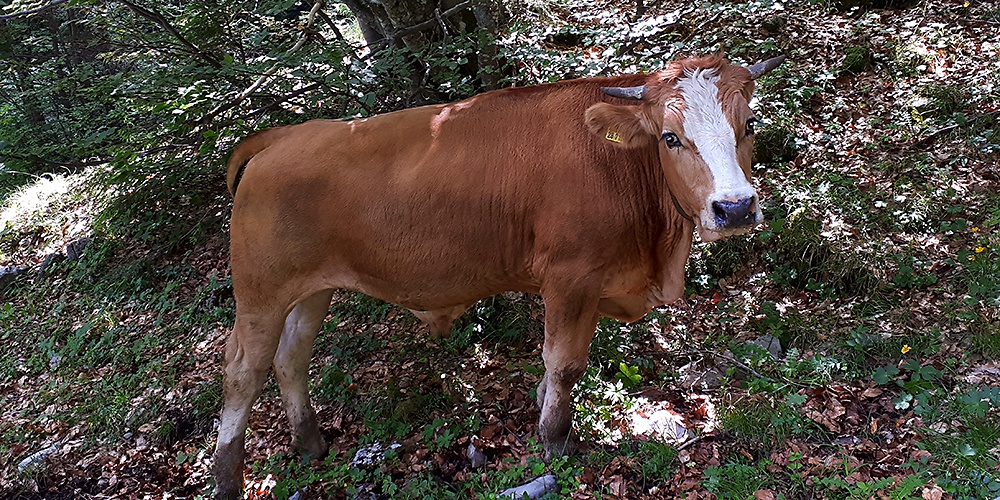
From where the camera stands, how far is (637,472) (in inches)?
172

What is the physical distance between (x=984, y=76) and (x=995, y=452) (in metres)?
5.98

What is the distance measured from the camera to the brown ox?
3.89m

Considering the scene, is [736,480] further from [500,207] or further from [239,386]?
[239,386]

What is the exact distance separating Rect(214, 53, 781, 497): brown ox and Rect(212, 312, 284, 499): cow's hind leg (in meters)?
0.02

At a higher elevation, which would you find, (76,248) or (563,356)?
(563,356)

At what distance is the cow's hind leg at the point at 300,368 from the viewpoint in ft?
16.8

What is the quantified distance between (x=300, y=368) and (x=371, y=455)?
88cm

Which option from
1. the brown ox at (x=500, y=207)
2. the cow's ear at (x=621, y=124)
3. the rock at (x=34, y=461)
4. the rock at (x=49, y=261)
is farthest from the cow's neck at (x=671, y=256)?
the rock at (x=49, y=261)

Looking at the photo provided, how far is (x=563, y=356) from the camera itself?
14.2 feet

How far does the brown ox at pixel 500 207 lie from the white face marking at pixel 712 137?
0.07 feet

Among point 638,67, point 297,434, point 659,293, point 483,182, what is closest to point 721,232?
point 659,293

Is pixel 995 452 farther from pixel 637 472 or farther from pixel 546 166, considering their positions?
pixel 546 166

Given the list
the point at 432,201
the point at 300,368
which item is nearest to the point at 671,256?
the point at 432,201

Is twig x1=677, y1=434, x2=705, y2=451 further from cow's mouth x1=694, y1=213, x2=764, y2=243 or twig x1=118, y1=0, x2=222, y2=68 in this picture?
twig x1=118, y1=0, x2=222, y2=68
